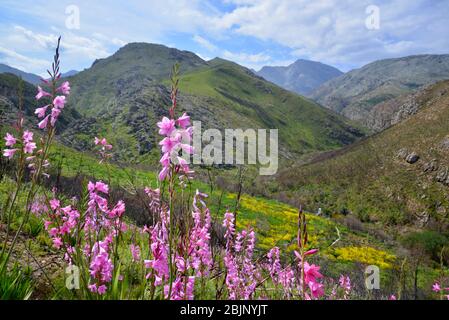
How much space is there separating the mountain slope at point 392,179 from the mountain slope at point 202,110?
72.8 ft

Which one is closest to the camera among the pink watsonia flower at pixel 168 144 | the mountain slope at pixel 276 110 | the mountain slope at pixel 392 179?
the pink watsonia flower at pixel 168 144

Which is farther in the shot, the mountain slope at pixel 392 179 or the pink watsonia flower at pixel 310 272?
the mountain slope at pixel 392 179

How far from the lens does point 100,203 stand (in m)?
3.06

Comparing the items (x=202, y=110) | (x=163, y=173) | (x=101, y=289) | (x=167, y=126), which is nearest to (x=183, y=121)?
(x=167, y=126)

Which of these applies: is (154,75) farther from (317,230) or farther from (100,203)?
(100,203)

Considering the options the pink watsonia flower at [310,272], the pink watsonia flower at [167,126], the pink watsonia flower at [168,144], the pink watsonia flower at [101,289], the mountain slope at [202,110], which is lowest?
the pink watsonia flower at [101,289]

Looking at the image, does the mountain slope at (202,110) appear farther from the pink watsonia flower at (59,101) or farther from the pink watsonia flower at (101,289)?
the pink watsonia flower at (101,289)

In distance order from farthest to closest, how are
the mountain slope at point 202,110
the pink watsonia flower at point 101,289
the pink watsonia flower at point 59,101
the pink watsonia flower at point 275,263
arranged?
the mountain slope at point 202,110, the pink watsonia flower at point 275,263, the pink watsonia flower at point 59,101, the pink watsonia flower at point 101,289

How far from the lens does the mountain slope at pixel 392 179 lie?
3338 cm

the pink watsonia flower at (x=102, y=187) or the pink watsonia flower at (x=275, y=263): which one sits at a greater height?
the pink watsonia flower at (x=102, y=187)

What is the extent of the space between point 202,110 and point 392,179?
55.2 m

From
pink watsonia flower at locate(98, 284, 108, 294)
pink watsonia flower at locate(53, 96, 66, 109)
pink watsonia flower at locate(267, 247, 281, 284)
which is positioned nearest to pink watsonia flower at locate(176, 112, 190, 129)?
pink watsonia flower at locate(53, 96, 66, 109)

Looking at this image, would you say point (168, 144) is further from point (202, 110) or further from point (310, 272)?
point (202, 110)

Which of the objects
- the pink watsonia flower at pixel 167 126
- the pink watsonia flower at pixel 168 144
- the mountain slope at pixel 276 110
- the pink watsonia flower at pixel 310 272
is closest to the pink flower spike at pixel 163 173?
the pink watsonia flower at pixel 168 144
